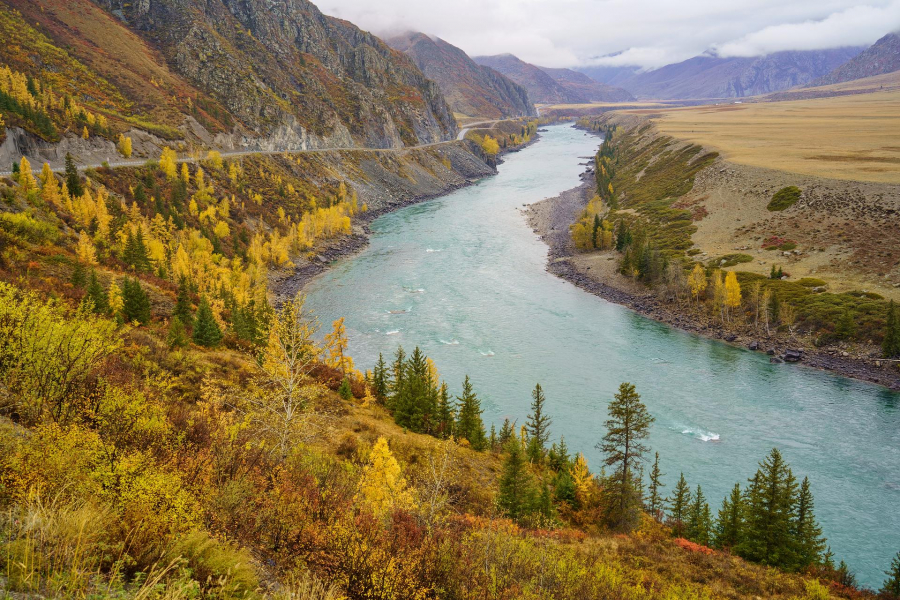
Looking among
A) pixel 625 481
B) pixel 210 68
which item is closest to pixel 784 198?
pixel 625 481

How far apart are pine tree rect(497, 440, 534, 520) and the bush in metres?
83.8

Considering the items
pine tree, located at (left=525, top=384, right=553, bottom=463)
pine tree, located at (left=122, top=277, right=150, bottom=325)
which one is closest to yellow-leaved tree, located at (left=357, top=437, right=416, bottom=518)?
pine tree, located at (left=525, top=384, right=553, bottom=463)

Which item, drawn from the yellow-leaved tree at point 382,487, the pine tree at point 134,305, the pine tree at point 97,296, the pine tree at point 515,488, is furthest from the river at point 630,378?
the pine tree at point 97,296

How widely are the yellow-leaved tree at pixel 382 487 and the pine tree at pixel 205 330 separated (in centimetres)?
1695

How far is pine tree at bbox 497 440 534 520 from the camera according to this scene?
2509cm

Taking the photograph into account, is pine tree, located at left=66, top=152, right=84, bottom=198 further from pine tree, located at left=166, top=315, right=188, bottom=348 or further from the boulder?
the boulder

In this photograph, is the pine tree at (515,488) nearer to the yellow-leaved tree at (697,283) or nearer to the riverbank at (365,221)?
the riverbank at (365,221)

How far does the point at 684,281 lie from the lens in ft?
234

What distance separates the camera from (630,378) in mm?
51250

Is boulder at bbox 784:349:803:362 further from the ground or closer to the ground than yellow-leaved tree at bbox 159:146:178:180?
closer to the ground

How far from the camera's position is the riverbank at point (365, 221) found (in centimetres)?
7950

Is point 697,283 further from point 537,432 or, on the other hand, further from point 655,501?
point 655,501

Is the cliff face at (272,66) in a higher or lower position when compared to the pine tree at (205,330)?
higher

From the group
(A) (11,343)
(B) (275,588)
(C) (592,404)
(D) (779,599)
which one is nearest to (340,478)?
(B) (275,588)
